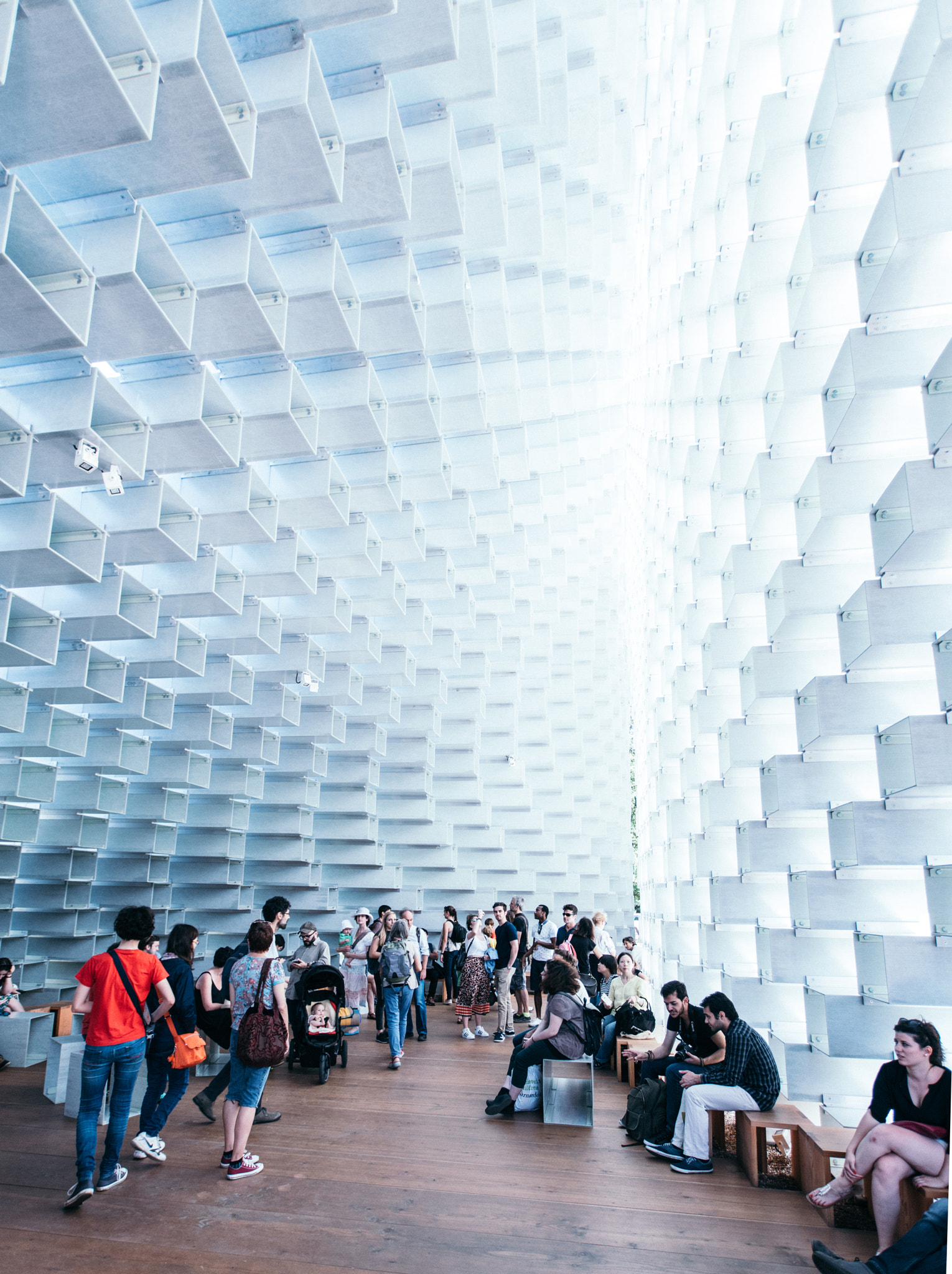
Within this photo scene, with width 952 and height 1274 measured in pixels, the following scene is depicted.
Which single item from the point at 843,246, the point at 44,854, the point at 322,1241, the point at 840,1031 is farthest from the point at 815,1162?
the point at 44,854

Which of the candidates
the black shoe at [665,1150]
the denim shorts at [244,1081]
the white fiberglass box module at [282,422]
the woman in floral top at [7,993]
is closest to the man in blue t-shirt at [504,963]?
the white fiberglass box module at [282,422]

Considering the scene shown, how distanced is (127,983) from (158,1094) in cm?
107

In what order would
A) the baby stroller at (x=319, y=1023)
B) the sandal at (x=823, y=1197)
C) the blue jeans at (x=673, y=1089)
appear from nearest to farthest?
the sandal at (x=823, y=1197), the blue jeans at (x=673, y=1089), the baby stroller at (x=319, y=1023)

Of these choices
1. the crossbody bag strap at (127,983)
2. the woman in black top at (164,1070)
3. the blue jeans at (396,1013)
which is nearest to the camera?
the crossbody bag strap at (127,983)

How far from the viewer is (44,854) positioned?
988 centimetres

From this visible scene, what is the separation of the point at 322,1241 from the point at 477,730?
963cm

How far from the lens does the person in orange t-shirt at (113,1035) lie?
3.85m

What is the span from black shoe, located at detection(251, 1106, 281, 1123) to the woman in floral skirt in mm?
3169

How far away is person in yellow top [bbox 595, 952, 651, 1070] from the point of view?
720 cm

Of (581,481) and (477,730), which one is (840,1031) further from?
(477,730)

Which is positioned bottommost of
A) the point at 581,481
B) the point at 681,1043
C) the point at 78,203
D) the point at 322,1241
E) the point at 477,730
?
the point at 322,1241

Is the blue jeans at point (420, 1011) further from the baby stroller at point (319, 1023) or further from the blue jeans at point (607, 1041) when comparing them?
the blue jeans at point (607, 1041)

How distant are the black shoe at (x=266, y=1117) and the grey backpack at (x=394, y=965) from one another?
1.80 m

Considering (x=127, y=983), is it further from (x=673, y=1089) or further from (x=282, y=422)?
(x=282, y=422)
